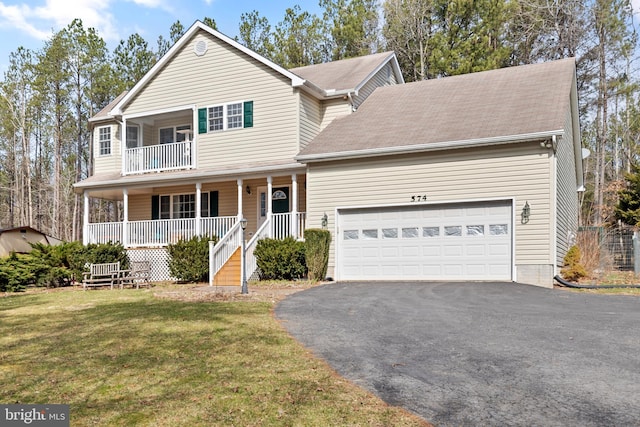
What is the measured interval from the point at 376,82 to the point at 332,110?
297 centimetres

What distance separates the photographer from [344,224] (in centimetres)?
1481

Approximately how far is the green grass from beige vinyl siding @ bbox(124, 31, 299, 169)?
31.3 ft

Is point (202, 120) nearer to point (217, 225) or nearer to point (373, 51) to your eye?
point (217, 225)

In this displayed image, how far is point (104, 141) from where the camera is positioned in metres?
21.5

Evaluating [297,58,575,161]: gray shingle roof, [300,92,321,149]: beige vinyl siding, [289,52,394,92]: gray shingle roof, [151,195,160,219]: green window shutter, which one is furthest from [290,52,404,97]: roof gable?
[151,195,160,219]: green window shutter

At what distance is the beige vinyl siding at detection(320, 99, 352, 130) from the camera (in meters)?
18.0

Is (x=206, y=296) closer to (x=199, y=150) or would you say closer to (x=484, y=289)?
(x=484, y=289)

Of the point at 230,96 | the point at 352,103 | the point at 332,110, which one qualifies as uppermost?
the point at 230,96

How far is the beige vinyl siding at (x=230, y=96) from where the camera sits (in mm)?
17109

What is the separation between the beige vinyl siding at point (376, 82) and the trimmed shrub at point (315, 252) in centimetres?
605

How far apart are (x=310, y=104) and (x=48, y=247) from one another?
32.4ft

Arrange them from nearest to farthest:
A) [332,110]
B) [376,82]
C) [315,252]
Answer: [315,252], [332,110], [376,82]

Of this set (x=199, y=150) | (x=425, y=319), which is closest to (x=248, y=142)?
(x=199, y=150)

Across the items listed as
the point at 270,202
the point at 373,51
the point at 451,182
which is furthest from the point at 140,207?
the point at 373,51
